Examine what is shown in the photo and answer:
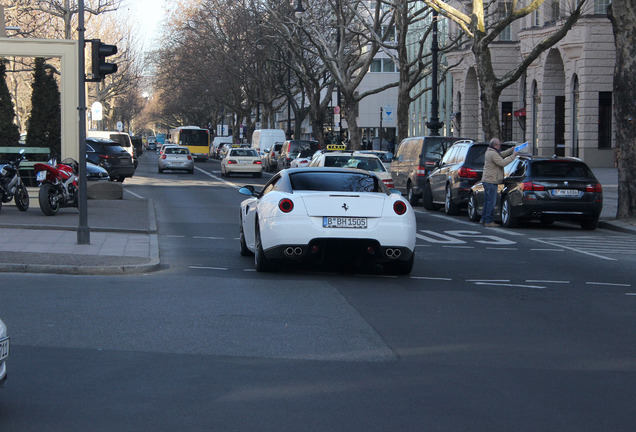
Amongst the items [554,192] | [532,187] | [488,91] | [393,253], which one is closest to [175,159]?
[488,91]

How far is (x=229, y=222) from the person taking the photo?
2105cm

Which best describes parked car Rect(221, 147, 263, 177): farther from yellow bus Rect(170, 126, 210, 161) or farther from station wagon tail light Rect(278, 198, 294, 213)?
station wagon tail light Rect(278, 198, 294, 213)

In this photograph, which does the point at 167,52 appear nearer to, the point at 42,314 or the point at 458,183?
the point at 458,183

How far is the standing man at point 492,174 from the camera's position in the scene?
2031 centimetres

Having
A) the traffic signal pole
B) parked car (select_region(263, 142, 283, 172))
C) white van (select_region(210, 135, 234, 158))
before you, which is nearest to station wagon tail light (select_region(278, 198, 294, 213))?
the traffic signal pole

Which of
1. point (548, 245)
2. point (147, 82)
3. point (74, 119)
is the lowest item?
point (548, 245)

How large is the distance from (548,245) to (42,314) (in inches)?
399

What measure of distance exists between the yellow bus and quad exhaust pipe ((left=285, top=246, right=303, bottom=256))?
7127 cm

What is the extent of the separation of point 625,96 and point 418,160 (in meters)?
7.57

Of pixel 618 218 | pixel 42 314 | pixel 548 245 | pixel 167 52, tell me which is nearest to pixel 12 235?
pixel 42 314

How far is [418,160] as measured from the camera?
27.2m

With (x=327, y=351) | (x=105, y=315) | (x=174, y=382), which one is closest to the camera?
(x=174, y=382)

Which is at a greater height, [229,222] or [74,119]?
[74,119]

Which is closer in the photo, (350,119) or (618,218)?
(618,218)
